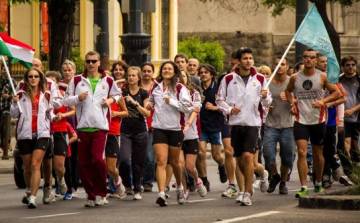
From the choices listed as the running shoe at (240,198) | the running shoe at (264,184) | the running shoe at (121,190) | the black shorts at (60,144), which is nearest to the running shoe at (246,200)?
the running shoe at (240,198)

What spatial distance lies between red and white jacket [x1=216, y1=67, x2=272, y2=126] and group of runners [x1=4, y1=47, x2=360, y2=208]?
0.5 inches

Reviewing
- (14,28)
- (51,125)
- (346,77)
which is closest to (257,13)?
(14,28)

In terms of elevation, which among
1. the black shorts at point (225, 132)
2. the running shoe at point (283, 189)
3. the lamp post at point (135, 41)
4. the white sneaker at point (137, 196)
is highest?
the lamp post at point (135, 41)

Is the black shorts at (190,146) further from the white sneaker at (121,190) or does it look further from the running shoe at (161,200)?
the running shoe at (161,200)

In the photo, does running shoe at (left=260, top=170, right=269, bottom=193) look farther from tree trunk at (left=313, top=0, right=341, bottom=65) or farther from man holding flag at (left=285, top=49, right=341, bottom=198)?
tree trunk at (left=313, top=0, right=341, bottom=65)

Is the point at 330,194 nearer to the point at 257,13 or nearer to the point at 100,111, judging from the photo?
the point at 100,111

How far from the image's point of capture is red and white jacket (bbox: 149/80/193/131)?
1662cm

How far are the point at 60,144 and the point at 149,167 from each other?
2.00m

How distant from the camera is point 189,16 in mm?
48125

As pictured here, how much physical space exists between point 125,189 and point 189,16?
98.5 ft

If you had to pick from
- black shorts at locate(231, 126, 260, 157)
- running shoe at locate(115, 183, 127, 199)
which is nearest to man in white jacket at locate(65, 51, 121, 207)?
running shoe at locate(115, 183, 127, 199)

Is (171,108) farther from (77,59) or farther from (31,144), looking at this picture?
(77,59)

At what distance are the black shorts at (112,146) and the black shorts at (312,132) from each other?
2257mm

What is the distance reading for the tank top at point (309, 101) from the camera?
690 inches
